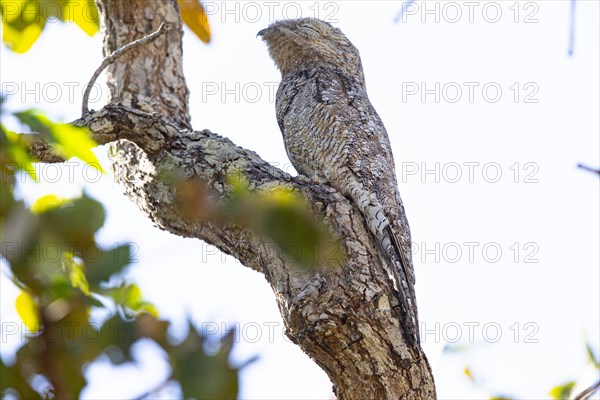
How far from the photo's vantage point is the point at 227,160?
3.87m

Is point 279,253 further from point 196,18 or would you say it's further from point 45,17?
point 196,18

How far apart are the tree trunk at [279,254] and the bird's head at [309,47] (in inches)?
→ 36.3

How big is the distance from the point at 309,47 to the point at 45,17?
7.53ft

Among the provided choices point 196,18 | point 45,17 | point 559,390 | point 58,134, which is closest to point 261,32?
point 196,18

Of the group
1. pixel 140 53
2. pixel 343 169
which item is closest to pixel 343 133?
pixel 343 169

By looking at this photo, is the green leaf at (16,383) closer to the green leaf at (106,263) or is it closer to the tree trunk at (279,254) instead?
the green leaf at (106,263)

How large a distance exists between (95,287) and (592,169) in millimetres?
1302

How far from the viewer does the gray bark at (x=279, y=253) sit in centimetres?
327

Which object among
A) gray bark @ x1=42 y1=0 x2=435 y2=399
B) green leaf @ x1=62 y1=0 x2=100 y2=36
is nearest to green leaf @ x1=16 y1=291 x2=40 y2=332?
gray bark @ x1=42 y1=0 x2=435 y2=399

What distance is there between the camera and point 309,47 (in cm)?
522

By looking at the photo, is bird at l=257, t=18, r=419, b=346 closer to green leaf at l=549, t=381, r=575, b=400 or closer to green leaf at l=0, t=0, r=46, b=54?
green leaf at l=549, t=381, r=575, b=400

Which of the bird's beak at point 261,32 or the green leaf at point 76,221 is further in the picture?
the bird's beak at point 261,32

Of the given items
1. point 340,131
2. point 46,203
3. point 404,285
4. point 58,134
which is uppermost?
point 340,131

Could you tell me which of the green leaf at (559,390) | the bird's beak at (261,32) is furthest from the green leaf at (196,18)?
the green leaf at (559,390)
